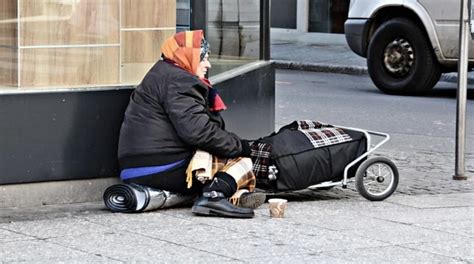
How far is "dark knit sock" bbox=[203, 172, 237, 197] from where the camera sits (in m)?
6.96

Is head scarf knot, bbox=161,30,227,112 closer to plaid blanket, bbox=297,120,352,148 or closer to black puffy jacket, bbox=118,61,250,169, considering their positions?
black puffy jacket, bbox=118,61,250,169

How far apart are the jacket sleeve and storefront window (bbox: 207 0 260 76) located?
107cm

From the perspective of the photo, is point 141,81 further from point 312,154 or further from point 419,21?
point 419,21

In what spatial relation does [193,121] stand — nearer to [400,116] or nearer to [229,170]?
[229,170]

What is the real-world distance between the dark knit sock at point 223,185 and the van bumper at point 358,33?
8.02 metres

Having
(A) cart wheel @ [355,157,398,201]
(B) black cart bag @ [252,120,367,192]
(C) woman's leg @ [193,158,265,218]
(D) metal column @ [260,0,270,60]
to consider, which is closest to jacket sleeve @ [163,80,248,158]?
(C) woman's leg @ [193,158,265,218]

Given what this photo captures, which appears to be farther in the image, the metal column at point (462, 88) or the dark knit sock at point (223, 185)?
the metal column at point (462, 88)

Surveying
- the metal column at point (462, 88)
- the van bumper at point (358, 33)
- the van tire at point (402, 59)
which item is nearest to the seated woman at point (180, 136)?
the metal column at point (462, 88)

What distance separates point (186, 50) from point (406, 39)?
7562 millimetres

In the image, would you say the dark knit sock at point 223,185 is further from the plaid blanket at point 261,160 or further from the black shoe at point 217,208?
the plaid blanket at point 261,160

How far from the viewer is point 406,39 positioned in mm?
14258

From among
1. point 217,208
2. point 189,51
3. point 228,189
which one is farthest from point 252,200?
point 189,51

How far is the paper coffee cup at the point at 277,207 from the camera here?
689 cm

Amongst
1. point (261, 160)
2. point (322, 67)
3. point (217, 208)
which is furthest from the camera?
point (322, 67)
